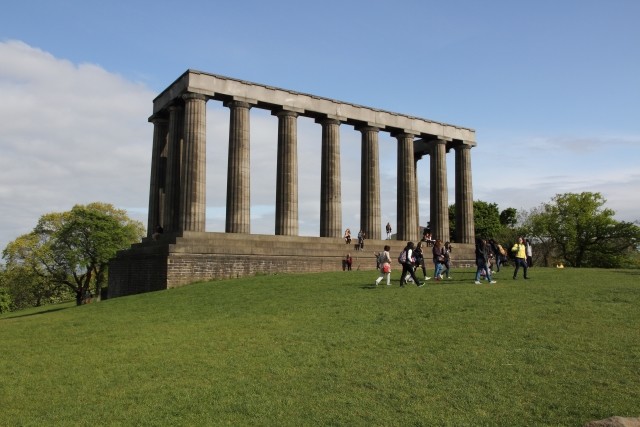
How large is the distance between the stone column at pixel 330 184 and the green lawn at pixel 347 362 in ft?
69.4

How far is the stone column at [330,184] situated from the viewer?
143 ft

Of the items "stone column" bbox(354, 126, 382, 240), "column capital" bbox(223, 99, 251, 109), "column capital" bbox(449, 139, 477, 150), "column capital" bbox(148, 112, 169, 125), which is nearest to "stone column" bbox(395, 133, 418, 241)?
"stone column" bbox(354, 126, 382, 240)

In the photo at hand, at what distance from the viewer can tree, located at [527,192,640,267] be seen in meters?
70.7

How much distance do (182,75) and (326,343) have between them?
98.1 ft

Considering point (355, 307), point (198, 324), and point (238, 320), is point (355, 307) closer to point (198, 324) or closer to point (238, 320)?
point (238, 320)

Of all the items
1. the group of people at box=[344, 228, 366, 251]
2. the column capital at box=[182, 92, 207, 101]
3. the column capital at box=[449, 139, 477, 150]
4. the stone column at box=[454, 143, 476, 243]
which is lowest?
the group of people at box=[344, 228, 366, 251]

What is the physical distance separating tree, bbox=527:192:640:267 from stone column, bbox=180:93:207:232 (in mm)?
54478

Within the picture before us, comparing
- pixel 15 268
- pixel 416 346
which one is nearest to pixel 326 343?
pixel 416 346

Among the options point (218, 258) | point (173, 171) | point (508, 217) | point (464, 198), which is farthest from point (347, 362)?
point (508, 217)

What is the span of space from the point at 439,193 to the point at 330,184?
41.8 ft

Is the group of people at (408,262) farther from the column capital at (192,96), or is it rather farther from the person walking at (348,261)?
the column capital at (192,96)

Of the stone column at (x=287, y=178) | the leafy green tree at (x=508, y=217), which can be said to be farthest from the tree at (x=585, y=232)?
the stone column at (x=287, y=178)

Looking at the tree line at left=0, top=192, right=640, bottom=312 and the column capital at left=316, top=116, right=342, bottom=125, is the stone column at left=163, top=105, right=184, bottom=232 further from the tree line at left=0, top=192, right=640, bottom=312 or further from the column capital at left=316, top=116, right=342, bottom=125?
the tree line at left=0, top=192, right=640, bottom=312

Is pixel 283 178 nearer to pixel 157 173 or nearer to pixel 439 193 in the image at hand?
pixel 157 173
